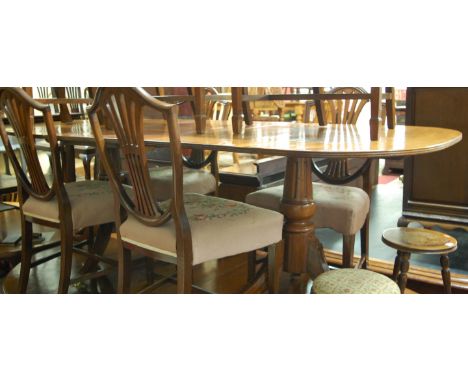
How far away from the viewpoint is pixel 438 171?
Answer: 115 inches

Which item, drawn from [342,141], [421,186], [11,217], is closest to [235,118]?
[342,141]

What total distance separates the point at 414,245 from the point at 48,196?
4.95ft

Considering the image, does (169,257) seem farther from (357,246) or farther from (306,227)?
(357,246)

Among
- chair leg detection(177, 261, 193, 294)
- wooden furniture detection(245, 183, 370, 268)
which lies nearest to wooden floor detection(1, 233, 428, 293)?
wooden furniture detection(245, 183, 370, 268)

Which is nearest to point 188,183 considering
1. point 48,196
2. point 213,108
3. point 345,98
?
point 48,196

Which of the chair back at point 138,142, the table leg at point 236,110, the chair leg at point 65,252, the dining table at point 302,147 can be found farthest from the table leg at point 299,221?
the chair leg at point 65,252

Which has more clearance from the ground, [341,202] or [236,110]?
[236,110]

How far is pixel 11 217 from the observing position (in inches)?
135

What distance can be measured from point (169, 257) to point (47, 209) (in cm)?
77

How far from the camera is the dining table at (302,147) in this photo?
127 centimetres

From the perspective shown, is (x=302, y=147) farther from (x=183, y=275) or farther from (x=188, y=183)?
(x=188, y=183)

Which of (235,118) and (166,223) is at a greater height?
(235,118)

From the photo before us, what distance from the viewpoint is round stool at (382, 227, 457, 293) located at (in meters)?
1.72

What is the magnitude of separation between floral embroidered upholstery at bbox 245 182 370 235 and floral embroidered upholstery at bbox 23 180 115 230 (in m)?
0.66
